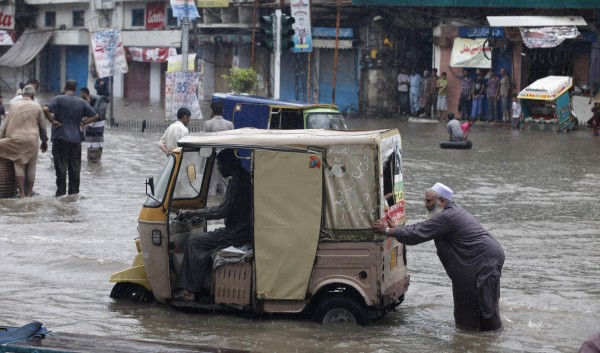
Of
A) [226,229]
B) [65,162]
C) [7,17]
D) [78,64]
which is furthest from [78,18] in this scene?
[226,229]

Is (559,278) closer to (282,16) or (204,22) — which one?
(282,16)

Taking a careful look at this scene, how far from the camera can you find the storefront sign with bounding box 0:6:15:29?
5434 cm

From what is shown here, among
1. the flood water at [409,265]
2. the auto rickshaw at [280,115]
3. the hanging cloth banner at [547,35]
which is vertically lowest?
the flood water at [409,265]

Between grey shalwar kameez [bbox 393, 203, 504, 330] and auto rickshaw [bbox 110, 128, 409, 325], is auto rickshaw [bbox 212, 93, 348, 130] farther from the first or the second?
grey shalwar kameez [bbox 393, 203, 504, 330]

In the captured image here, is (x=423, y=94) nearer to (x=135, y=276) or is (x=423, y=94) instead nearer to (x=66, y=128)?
(x=66, y=128)

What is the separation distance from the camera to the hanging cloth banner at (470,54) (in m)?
33.6

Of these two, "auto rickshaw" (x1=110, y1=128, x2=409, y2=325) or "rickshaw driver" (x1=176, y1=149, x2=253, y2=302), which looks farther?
"rickshaw driver" (x1=176, y1=149, x2=253, y2=302)

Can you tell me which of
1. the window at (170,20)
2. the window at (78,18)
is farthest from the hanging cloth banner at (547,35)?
the window at (78,18)

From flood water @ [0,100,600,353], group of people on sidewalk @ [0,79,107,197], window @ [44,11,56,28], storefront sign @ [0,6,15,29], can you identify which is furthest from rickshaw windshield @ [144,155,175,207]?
storefront sign @ [0,6,15,29]

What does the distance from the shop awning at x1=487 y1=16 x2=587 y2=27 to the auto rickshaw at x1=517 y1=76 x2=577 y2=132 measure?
2.38 meters

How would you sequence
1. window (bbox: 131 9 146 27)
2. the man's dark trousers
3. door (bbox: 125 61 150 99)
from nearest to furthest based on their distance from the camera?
the man's dark trousers, door (bbox: 125 61 150 99), window (bbox: 131 9 146 27)

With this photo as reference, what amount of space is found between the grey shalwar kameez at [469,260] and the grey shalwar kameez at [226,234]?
4.54 feet

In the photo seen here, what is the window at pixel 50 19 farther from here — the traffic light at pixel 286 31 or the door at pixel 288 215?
the door at pixel 288 215

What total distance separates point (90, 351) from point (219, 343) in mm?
1924
